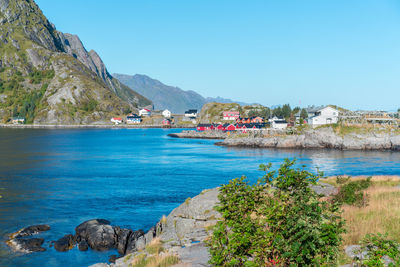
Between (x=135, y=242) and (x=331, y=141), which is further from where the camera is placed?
(x=331, y=141)

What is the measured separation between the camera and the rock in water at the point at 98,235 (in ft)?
88.5

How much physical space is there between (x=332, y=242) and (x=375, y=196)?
53.9 ft

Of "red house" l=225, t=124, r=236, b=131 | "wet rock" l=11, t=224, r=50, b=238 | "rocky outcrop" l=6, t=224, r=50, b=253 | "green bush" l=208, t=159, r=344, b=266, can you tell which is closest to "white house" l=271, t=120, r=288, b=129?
"red house" l=225, t=124, r=236, b=131

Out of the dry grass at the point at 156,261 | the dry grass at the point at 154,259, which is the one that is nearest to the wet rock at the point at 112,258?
the dry grass at the point at 154,259

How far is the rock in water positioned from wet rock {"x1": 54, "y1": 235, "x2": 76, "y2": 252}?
2.06ft

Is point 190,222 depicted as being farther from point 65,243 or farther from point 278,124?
point 278,124

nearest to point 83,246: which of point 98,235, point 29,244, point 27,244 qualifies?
point 98,235

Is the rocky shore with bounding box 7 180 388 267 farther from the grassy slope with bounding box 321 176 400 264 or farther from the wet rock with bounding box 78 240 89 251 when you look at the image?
the grassy slope with bounding box 321 176 400 264

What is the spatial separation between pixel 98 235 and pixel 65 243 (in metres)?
2.98

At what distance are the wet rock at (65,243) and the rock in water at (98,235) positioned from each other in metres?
0.63

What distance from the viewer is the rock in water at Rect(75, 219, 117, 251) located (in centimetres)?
2697

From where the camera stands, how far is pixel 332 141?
106812 mm

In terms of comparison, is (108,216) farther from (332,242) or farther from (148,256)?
(332,242)

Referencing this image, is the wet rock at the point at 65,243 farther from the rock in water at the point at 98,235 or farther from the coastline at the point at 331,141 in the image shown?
the coastline at the point at 331,141
